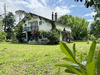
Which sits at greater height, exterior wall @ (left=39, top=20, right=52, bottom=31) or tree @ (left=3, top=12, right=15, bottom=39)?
tree @ (left=3, top=12, right=15, bottom=39)

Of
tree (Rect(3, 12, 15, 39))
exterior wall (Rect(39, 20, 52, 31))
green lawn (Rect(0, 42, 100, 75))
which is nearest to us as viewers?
green lawn (Rect(0, 42, 100, 75))

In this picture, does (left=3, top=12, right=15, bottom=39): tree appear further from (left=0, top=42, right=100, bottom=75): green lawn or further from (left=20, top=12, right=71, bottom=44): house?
(left=0, top=42, right=100, bottom=75): green lawn

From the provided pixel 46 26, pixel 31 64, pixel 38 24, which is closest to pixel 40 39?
pixel 46 26

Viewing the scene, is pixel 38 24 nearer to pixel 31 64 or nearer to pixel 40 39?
pixel 40 39

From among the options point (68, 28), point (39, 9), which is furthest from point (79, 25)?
point (39, 9)

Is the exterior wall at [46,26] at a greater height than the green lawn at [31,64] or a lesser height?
greater

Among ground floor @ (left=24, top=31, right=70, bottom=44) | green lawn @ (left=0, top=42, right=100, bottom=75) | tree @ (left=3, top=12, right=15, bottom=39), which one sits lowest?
green lawn @ (left=0, top=42, right=100, bottom=75)

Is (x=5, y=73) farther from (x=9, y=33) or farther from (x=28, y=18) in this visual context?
(x=9, y=33)

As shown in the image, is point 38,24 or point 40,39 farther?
point 38,24

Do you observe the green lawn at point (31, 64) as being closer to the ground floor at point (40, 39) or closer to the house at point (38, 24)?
the ground floor at point (40, 39)

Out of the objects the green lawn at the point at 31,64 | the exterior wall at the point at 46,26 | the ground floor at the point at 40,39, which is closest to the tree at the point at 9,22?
the ground floor at the point at 40,39

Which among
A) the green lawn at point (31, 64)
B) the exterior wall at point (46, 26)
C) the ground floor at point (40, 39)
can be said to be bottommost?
the green lawn at point (31, 64)

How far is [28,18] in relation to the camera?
19.2 m

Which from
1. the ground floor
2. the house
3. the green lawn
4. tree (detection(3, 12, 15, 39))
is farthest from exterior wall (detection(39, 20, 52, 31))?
tree (detection(3, 12, 15, 39))
